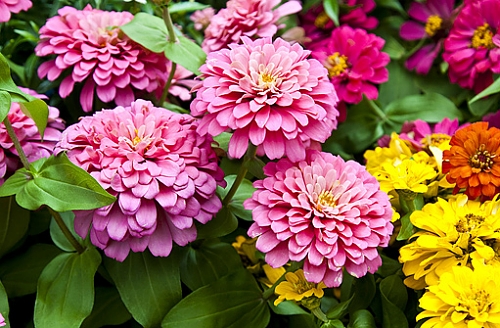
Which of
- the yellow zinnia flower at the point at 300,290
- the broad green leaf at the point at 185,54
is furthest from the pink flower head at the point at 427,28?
the yellow zinnia flower at the point at 300,290

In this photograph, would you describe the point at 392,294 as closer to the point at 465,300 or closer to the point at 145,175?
the point at 465,300

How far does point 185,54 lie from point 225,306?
31 centimetres

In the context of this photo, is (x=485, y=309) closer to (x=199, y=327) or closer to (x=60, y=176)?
(x=199, y=327)

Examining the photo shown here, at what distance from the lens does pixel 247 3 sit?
33.6 inches

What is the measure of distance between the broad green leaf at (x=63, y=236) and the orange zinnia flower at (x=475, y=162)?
1.43 feet

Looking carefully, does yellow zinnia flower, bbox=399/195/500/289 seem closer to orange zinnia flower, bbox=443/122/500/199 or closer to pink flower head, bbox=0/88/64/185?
orange zinnia flower, bbox=443/122/500/199

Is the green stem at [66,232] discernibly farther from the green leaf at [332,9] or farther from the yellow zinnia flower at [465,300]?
the green leaf at [332,9]

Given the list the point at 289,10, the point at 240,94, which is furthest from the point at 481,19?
the point at 240,94

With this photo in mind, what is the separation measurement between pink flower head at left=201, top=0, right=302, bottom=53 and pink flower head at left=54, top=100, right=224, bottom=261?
21cm

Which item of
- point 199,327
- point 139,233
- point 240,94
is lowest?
point 199,327

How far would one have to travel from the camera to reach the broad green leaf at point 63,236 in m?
0.75

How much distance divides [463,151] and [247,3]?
358 mm

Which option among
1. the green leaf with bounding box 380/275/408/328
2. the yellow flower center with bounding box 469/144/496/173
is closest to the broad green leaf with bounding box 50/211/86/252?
the green leaf with bounding box 380/275/408/328

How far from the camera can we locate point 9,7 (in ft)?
2.61
